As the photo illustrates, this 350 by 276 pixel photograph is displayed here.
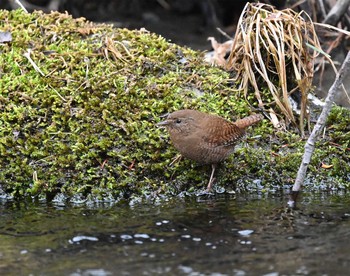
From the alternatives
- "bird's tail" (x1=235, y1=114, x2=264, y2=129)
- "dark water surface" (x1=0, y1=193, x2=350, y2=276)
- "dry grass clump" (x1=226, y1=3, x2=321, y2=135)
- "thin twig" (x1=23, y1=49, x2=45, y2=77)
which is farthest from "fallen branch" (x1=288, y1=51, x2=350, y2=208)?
"thin twig" (x1=23, y1=49, x2=45, y2=77)

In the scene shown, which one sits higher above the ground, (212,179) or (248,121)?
(248,121)

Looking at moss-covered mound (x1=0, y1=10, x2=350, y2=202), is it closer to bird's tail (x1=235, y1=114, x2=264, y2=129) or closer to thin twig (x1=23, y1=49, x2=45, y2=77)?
thin twig (x1=23, y1=49, x2=45, y2=77)

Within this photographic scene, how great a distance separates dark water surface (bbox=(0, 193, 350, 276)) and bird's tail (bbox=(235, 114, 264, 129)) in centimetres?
64

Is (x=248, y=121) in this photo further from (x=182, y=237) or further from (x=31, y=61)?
(x=31, y=61)

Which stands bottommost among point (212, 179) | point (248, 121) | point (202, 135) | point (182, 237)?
point (182, 237)

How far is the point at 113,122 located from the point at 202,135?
0.84 meters

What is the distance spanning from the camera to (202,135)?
5.77m

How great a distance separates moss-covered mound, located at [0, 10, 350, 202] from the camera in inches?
231

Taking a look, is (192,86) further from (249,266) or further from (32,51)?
(249,266)

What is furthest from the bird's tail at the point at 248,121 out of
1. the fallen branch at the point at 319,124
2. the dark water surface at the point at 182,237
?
the fallen branch at the point at 319,124

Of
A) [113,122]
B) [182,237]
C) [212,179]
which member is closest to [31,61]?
[113,122]

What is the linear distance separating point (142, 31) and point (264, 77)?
1.47m

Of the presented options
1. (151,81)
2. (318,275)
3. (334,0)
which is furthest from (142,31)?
(318,275)

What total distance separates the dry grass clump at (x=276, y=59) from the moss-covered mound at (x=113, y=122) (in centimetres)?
21
